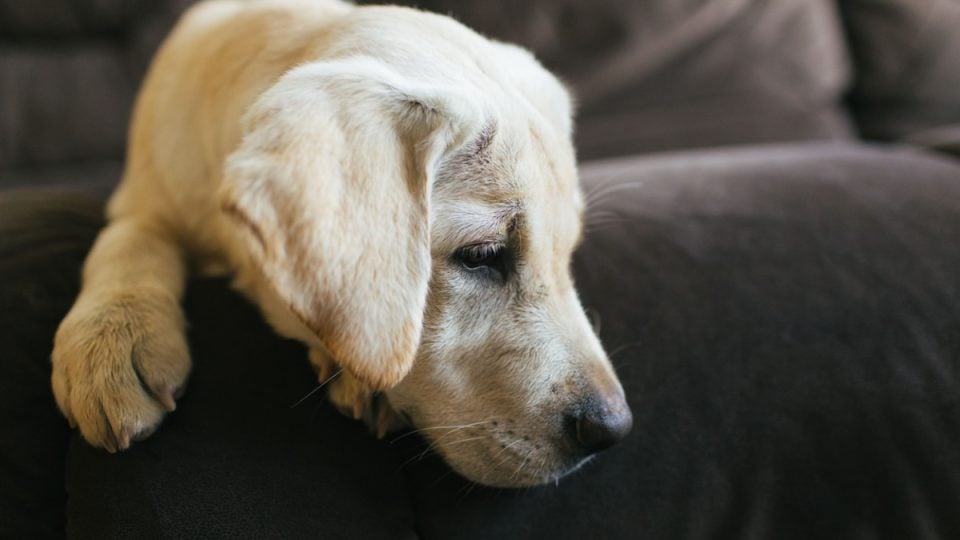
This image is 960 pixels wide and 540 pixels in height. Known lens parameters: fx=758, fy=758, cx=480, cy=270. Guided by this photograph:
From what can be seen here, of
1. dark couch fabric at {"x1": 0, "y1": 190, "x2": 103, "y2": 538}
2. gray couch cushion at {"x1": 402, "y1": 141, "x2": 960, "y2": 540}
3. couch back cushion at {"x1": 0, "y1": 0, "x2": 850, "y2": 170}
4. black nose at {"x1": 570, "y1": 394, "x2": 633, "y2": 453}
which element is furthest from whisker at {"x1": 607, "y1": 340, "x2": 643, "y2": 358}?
couch back cushion at {"x1": 0, "y1": 0, "x2": 850, "y2": 170}

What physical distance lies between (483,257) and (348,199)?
0.22 m

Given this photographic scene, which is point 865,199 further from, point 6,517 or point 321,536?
point 6,517

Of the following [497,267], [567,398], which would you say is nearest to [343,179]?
[497,267]

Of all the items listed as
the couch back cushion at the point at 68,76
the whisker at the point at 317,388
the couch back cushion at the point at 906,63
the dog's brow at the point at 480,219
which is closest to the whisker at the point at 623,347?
the dog's brow at the point at 480,219

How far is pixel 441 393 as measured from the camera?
3.19 ft

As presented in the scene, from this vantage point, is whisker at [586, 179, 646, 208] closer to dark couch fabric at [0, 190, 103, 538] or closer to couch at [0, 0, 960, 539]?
couch at [0, 0, 960, 539]

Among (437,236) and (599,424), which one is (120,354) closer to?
(437,236)

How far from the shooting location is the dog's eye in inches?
37.2

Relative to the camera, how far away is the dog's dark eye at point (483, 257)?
945mm

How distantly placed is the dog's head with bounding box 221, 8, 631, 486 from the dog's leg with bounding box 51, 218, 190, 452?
0.17 meters

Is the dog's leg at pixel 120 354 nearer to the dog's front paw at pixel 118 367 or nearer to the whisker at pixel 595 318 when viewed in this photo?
the dog's front paw at pixel 118 367

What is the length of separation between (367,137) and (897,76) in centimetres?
209

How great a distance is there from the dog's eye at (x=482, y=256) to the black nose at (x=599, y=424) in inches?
8.2

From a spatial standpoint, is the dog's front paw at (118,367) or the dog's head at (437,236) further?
the dog's front paw at (118,367)
